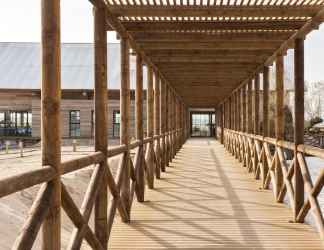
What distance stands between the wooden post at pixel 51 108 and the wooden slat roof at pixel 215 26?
6.90ft

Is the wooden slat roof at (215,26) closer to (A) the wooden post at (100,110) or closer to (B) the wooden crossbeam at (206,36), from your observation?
(B) the wooden crossbeam at (206,36)

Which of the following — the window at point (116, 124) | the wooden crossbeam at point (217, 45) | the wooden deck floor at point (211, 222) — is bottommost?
the wooden deck floor at point (211, 222)

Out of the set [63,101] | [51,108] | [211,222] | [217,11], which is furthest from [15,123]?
[51,108]

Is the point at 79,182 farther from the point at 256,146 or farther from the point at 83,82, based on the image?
the point at 83,82

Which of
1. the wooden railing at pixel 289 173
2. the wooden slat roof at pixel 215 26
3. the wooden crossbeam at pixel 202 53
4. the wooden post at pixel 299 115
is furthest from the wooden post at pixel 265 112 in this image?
the wooden post at pixel 299 115

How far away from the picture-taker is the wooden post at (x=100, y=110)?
3947 millimetres

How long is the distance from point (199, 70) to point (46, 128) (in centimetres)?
771

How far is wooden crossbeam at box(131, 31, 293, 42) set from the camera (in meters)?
5.91

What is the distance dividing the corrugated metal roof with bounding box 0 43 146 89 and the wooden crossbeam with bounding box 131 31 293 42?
1459cm

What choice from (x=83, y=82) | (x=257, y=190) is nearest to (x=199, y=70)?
(x=257, y=190)

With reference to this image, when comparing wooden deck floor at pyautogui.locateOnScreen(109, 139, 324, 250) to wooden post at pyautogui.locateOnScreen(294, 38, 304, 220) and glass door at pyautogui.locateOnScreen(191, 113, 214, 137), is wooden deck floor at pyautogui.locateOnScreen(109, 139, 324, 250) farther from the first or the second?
glass door at pyautogui.locateOnScreen(191, 113, 214, 137)

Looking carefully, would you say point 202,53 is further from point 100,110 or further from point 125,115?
point 100,110

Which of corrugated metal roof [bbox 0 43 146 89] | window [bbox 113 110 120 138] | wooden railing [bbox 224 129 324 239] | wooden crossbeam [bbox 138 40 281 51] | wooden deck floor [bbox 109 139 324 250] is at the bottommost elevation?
wooden deck floor [bbox 109 139 324 250]

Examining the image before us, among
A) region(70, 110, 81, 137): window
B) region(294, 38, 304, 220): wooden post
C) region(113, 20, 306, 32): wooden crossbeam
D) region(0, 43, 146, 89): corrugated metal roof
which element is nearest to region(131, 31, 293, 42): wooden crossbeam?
region(113, 20, 306, 32): wooden crossbeam
